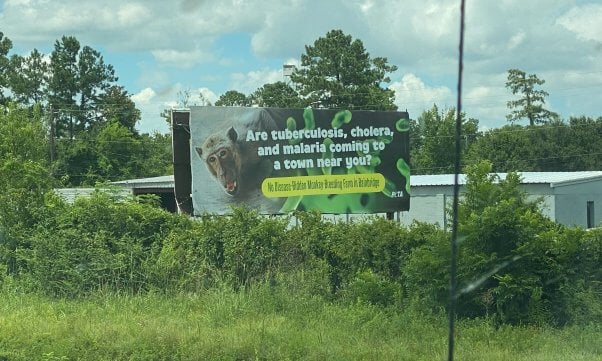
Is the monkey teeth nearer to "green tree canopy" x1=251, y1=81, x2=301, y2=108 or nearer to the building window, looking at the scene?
the building window

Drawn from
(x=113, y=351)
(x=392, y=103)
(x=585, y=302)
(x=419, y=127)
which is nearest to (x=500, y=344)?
(x=585, y=302)

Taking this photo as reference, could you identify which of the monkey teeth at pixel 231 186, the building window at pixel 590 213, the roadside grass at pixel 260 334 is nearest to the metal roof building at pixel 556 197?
the building window at pixel 590 213

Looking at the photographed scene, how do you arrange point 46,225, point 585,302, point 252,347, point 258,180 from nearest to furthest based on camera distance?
point 252,347
point 585,302
point 46,225
point 258,180

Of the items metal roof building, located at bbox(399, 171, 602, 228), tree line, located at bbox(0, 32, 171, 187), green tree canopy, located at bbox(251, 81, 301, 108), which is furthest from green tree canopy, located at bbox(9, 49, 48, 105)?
metal roof building, located at bbox(399, 171, 602, 228)

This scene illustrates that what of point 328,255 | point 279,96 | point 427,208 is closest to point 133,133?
point 279,96

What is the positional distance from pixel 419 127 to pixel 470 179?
59.0m

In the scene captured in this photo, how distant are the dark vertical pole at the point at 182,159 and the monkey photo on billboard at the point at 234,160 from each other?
2.93 feet

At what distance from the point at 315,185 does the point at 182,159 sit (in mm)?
3385

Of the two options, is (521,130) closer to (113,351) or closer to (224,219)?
(224,219)

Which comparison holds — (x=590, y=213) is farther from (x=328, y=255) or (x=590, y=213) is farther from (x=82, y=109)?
(x=82, y=109)

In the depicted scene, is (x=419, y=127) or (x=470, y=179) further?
(x=419, y=127)

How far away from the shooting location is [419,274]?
36.1ft

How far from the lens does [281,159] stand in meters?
18.1

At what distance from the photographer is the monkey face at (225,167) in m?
17.9
